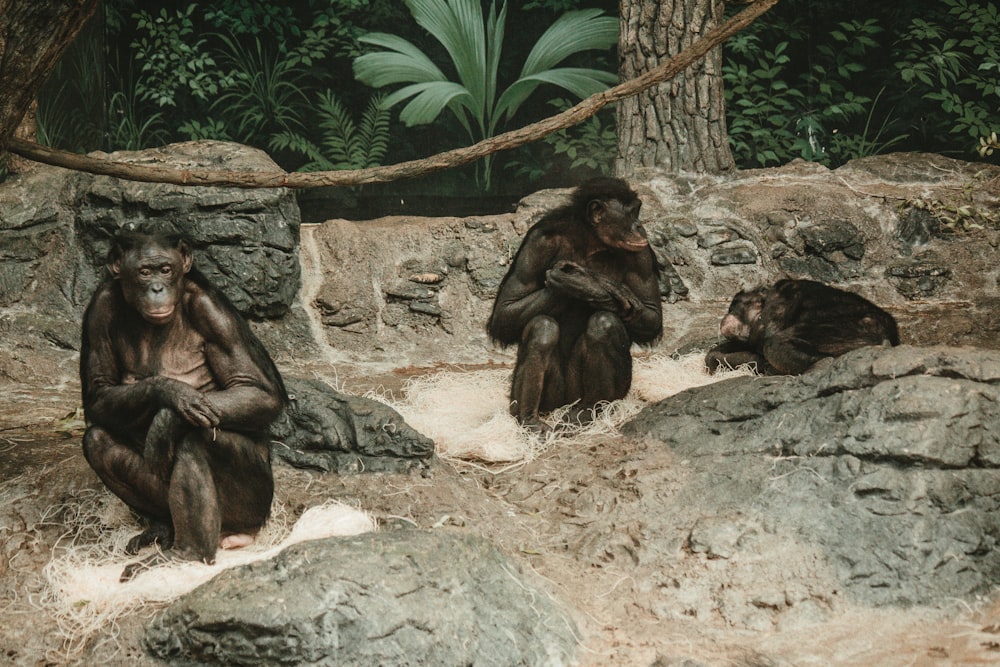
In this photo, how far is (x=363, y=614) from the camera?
430 cm

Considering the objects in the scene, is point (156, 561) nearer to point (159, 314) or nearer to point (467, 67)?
point (159, 314)

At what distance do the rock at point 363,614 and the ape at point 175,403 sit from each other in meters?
0.64

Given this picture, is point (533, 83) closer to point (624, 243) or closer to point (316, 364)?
point (316, 364)

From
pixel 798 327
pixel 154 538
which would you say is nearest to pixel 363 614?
pixel 154 538

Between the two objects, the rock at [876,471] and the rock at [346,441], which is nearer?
the rock at [876,471]

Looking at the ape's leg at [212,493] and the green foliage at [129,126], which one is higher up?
the green foliage at [129,126]

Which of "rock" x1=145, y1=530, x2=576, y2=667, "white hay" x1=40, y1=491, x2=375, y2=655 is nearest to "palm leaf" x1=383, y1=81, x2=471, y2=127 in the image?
"white hay" x1=40, y1=491, x2=375, y2=655

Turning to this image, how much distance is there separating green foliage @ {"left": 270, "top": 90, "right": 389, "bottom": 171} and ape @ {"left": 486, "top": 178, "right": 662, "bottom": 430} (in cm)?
424

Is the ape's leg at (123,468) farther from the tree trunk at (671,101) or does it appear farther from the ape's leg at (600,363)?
the tree trunk at (671,101)

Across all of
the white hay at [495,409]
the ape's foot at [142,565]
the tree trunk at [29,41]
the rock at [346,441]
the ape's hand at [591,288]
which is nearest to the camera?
the tree trunk at [29,41]

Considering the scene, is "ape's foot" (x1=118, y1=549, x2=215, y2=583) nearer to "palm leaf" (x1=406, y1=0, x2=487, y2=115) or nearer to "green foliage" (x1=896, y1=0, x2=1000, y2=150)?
"palm leaf" (x1=406, y1=0, x2=487, y2=115)

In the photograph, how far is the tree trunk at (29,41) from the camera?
4730 millimetres

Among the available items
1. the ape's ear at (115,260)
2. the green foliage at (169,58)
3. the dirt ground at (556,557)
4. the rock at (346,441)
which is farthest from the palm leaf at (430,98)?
the ape's ear at (115,260)

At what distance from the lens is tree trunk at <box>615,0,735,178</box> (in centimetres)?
1112
